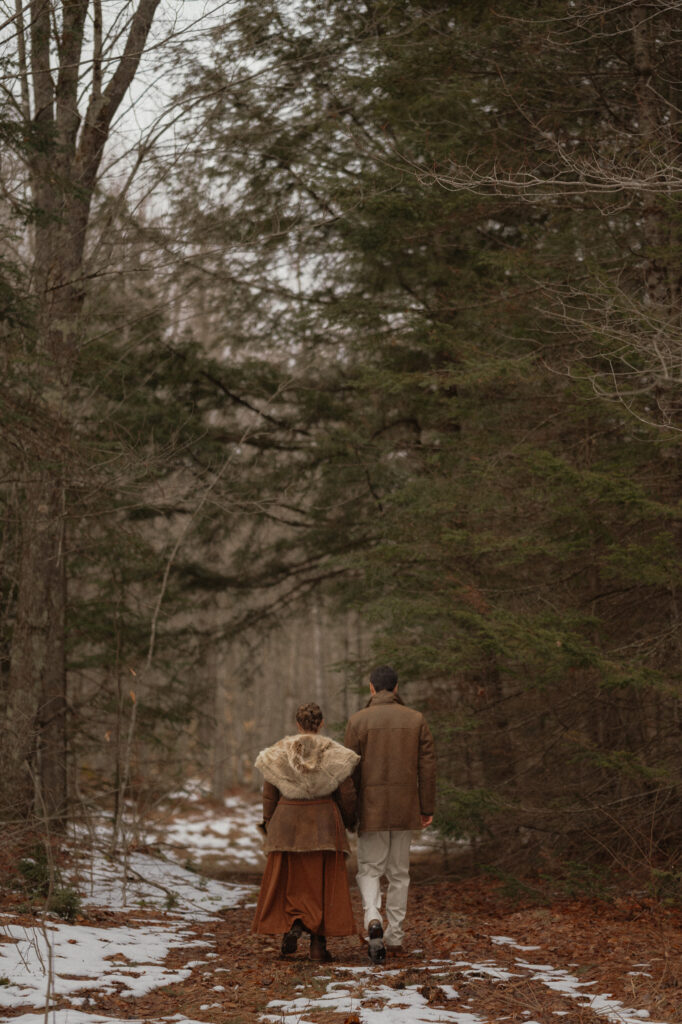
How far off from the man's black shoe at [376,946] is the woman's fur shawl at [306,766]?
0.93m

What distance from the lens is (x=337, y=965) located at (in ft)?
21.0

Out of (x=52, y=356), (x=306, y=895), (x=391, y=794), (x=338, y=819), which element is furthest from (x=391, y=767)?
(x=52, y=356)

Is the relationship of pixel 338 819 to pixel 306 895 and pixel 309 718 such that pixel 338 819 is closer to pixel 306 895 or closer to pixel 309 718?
pixel 306 895

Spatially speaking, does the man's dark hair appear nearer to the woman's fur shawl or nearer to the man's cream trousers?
the woman's fur shawl

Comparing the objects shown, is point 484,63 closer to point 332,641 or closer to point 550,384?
point 550,384

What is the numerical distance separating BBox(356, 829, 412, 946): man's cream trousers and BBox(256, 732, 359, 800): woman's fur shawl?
0.58 meters

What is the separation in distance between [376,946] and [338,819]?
85 cm

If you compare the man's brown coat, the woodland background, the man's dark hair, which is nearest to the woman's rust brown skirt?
the man's brown coat

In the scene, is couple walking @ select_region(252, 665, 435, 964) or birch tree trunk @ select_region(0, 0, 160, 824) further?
birch tree trunk @ select_region(0, 0, 160, 824)

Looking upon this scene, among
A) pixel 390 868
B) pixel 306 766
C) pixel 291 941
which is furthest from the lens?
pixel 390 868

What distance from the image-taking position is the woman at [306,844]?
21.6 ft

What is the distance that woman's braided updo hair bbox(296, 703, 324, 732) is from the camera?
6676 mm

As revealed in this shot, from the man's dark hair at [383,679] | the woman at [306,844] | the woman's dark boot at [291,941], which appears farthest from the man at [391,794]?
the woman's dark boot at [291,941]

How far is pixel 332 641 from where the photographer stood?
32.2 meters
